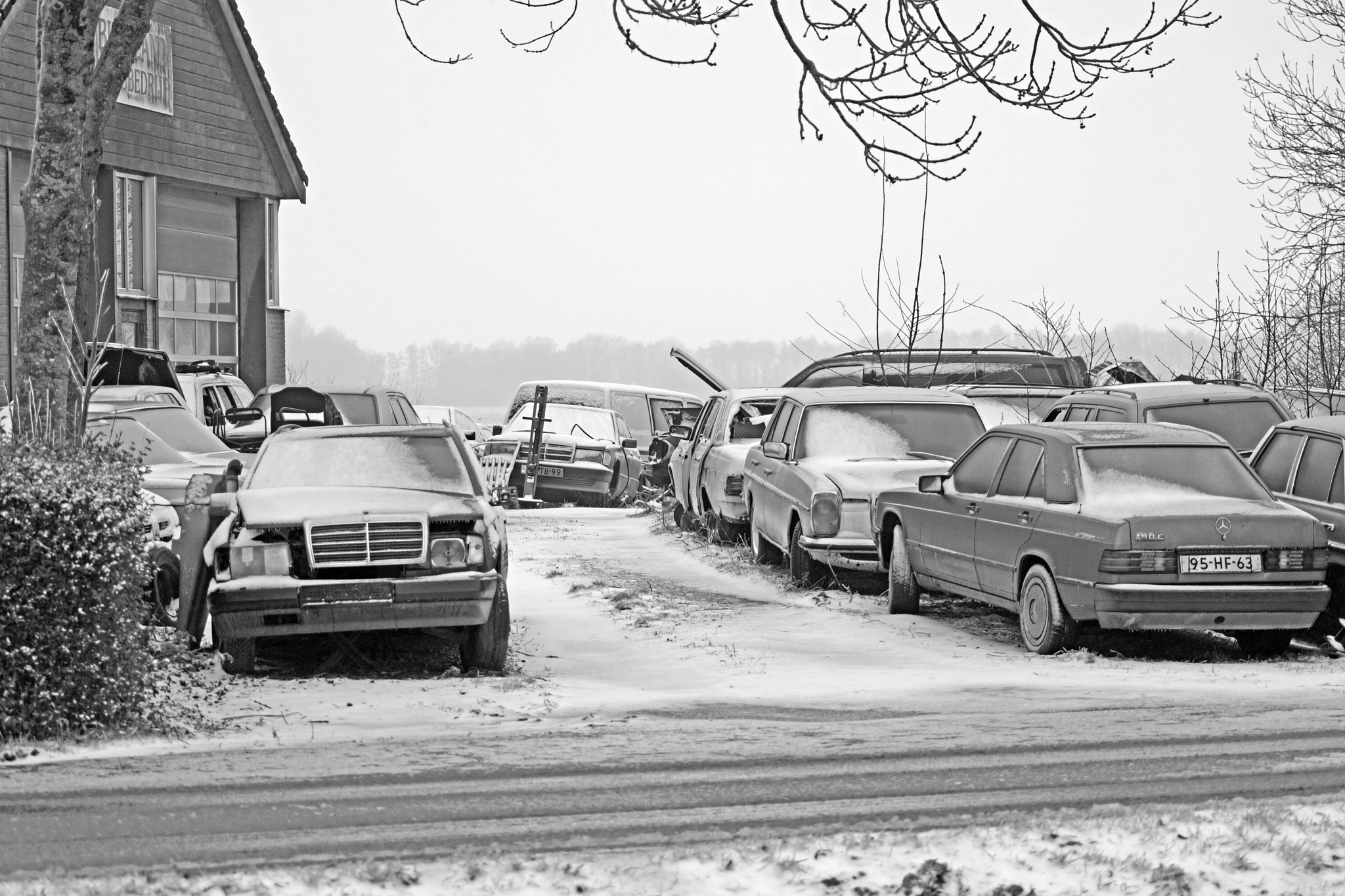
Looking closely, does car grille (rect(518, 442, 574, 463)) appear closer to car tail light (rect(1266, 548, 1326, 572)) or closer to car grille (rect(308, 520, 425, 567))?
car grille (rect(308, 520, 425, 567))

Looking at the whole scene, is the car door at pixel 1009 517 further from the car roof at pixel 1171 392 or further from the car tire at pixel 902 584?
the car roof at pixel 1171 392

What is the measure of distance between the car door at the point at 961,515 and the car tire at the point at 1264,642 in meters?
1.76

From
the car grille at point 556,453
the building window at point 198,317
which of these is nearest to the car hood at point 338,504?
the car grille at point 556,453

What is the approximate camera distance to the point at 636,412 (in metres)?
30.9

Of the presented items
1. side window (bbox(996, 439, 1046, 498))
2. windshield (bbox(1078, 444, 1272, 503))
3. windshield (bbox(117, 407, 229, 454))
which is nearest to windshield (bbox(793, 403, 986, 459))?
side window (bbox(996, 439, 1046, 498))

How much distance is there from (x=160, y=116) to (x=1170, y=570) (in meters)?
23.3

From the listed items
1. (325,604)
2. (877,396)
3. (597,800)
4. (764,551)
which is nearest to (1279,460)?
(877,396)

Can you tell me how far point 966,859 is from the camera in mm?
4984

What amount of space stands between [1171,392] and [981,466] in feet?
10.7

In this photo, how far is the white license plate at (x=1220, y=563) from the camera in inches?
365

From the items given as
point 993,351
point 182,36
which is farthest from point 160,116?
point 993,351

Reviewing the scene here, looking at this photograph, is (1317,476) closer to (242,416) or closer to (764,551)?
(764,551)

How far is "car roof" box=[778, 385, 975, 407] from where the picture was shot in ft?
47.9

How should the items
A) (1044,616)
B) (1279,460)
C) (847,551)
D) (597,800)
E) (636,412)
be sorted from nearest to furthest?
(597,800)
(1044,616)
(1279,460)
(847,551)
(636,412)
